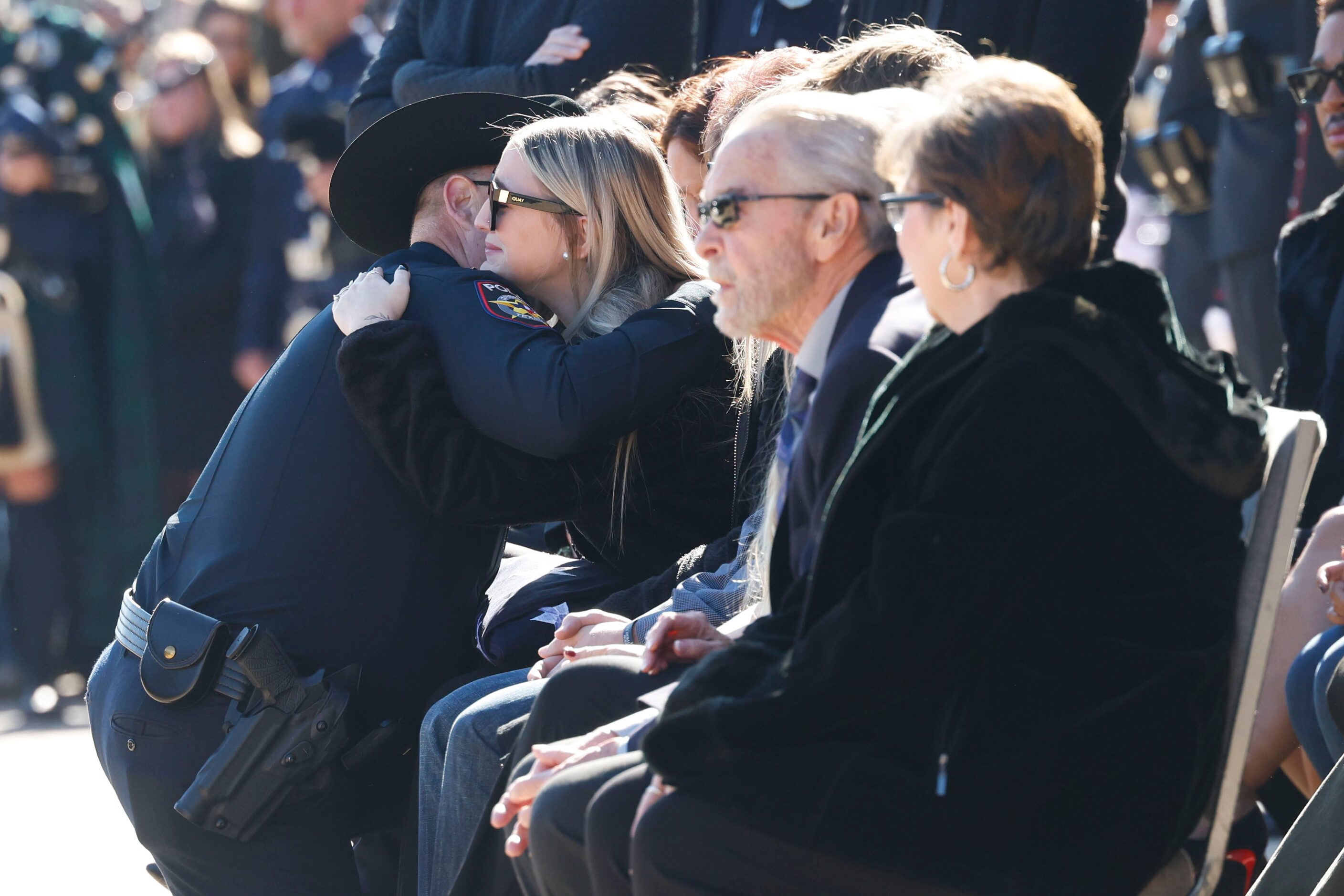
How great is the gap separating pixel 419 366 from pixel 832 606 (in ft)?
3.76

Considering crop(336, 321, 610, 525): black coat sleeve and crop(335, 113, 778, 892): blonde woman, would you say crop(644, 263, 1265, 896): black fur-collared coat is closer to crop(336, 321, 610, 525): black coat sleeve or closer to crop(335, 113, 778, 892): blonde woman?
crop(335, 113, 778, 892): blonde woman

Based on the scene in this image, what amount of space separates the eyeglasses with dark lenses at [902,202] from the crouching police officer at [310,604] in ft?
2.96

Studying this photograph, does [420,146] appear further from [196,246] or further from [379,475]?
[196,246]

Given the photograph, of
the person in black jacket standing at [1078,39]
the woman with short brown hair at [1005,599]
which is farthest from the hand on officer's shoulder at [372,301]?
the person in black jacket standing at [1078,39]

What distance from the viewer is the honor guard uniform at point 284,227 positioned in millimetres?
6184

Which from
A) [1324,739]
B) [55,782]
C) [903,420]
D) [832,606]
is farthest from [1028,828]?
[55,782]

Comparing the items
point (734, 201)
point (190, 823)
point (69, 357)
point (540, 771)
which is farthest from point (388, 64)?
point (540, 771)

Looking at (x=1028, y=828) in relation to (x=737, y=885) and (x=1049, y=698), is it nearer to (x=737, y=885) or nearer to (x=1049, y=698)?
(x=1049, y=698)

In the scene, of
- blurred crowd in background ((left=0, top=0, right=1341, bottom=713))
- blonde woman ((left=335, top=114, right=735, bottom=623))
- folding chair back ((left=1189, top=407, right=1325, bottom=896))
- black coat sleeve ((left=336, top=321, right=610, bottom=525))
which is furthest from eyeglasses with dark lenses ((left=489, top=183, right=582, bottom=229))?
blurred crowd in background ((left=0, top=0, right=1341, bottom=713))

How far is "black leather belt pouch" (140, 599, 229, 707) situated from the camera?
2748 mm

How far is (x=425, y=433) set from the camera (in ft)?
9.06

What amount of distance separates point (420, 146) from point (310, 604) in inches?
37.3

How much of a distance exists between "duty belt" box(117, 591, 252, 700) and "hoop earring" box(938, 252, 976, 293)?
1482mm

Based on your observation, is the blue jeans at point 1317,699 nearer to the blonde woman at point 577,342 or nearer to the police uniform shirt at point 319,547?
the blonde woman at point 577,342
